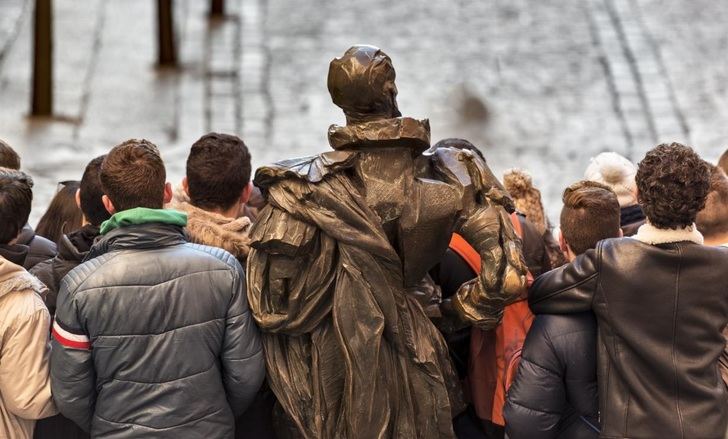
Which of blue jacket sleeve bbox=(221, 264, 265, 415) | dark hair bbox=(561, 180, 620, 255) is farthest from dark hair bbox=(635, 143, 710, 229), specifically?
blue jacket sleeve bbox=(221, 264, 265, 415)

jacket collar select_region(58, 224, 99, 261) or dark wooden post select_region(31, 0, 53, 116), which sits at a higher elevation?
dark wooden post select_region(31, 0, 53, 116)

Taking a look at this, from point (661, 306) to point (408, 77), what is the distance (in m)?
7.38

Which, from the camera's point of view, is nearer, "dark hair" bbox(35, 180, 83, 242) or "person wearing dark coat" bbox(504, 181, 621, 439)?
"person wearing dark coat" bbox(504, 181, 621, 439)

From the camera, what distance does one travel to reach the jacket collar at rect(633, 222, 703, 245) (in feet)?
12.7

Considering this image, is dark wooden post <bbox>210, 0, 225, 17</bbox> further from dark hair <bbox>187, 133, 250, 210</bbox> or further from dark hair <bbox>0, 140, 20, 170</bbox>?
dark hair <bbox>187, 133, 250, 210</bbox>

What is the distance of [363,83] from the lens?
12.6 ft

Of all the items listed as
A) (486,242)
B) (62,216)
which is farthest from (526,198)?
(62,216)

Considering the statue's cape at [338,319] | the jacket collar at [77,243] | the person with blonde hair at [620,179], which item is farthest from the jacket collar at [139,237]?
the person with blonde hair at [620,179]

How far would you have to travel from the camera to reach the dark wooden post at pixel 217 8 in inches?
476

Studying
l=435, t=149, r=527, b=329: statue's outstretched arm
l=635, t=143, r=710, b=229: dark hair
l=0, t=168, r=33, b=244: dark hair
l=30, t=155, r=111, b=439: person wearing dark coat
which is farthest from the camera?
l=30, t=155, r=111, b=439: person wearing dark coat

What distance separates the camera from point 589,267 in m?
3.90

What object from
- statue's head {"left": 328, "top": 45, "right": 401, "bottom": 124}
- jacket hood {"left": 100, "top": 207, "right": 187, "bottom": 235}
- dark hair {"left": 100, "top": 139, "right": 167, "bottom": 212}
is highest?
statue's head {"left": 328, "top": 45, "right": 401, "bottom": 124}

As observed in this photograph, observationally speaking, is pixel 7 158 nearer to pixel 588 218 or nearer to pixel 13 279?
pixel 13 279

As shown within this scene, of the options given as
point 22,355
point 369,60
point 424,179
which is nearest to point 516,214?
point 424,179
